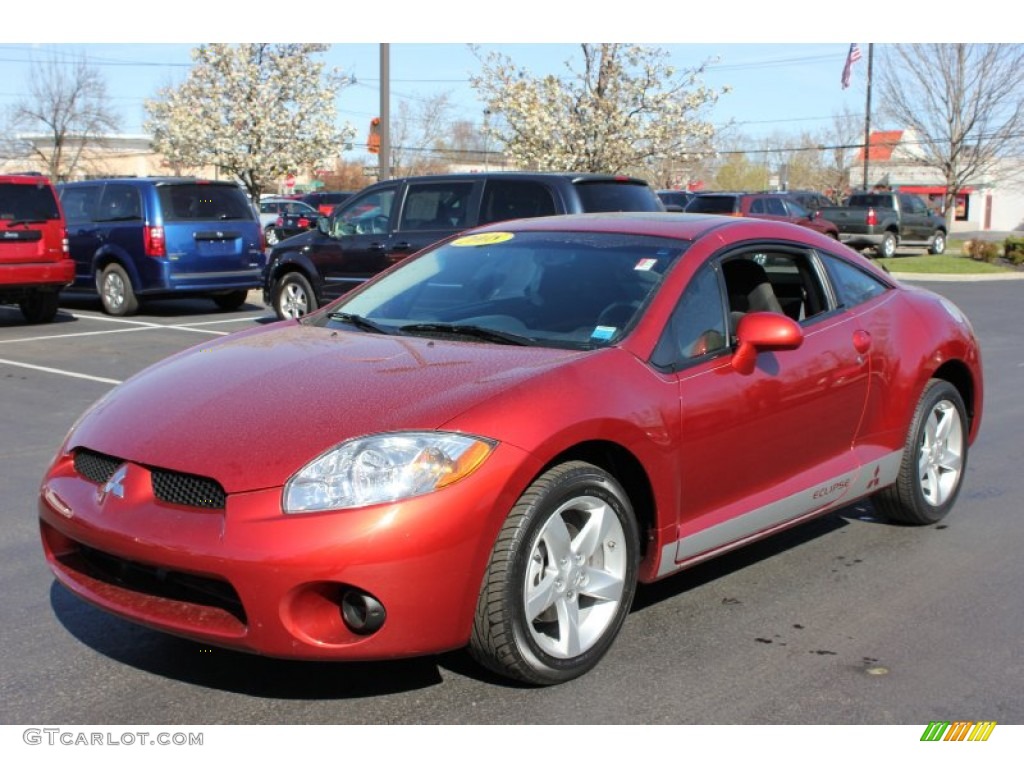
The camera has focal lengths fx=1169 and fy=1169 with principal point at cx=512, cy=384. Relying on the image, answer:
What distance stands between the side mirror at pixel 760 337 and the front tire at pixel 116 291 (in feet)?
41.4

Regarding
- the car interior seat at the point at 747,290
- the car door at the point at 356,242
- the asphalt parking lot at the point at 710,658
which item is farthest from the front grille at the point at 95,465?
the car door at the point at 356,242

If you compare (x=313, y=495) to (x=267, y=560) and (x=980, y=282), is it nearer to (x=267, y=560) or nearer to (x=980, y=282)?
(x=267, y=560)

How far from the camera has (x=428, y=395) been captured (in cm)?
376

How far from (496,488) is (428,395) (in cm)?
42

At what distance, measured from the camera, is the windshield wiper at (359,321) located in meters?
4.77

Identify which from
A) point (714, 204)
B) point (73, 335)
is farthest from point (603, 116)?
point (73, 335)

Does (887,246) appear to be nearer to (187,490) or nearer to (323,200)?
(323,200)

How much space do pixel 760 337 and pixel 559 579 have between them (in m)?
1.30

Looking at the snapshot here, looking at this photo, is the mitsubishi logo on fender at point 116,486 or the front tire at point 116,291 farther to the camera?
Result: the front tire at point 116,291

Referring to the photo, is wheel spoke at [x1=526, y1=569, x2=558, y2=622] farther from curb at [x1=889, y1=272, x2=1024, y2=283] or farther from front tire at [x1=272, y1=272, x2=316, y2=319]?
curb at [x1=889, y1=272, x2=1024, y2=283]

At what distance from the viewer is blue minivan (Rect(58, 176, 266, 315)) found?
15422 millimetres

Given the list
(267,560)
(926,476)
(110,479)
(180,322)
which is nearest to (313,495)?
(267,560)

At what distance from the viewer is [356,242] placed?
44.1 ft

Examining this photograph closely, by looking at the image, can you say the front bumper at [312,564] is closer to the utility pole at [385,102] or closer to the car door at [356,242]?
the car door at [356,242]
